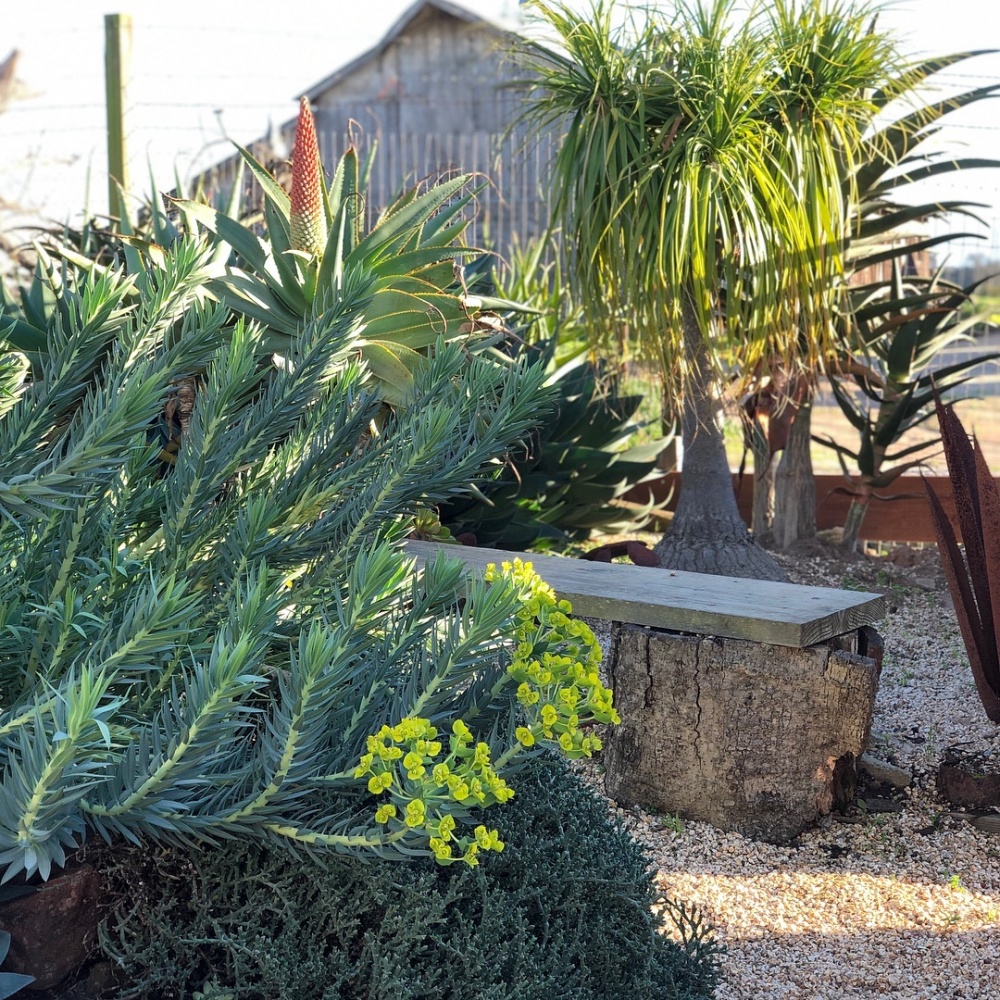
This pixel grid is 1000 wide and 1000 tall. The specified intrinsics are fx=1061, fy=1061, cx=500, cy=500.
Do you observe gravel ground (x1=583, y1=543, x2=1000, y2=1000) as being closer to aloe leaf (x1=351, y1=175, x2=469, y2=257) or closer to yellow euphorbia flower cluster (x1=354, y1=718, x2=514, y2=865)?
yellow euphorbia flower cluster (x1=354, y1=718, x2=514, y2=865)

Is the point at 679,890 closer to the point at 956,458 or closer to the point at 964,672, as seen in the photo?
the point at 956,458

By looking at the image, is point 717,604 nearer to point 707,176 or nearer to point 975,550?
point 975,550

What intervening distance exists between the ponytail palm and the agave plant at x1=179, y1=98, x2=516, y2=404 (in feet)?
2.81

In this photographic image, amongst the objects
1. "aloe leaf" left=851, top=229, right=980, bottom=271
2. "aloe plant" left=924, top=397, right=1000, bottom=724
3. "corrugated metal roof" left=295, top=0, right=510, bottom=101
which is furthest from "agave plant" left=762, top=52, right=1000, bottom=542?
"corrugated metal roof" left=295, top=0, right=510, bottom=101

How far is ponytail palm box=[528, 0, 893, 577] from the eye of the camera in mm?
3514

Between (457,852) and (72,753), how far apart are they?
620 millimetres

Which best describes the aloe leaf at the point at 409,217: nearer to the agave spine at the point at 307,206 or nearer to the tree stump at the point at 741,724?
the agave spine at the point at 307,206

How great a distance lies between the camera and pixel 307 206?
2.89m

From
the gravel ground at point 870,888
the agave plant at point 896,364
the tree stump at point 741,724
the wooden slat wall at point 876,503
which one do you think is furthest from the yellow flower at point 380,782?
the wooden slat wall at point 876,503

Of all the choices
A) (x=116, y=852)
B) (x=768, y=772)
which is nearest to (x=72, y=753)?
(x=116, y=852)

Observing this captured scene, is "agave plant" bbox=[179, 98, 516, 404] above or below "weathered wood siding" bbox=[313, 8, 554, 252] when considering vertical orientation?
below

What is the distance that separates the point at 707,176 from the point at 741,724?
1874 mm

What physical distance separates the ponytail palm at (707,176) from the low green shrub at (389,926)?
A: 2304mm

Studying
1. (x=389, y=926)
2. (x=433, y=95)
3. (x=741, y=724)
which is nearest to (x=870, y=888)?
(x=741, y=724)
